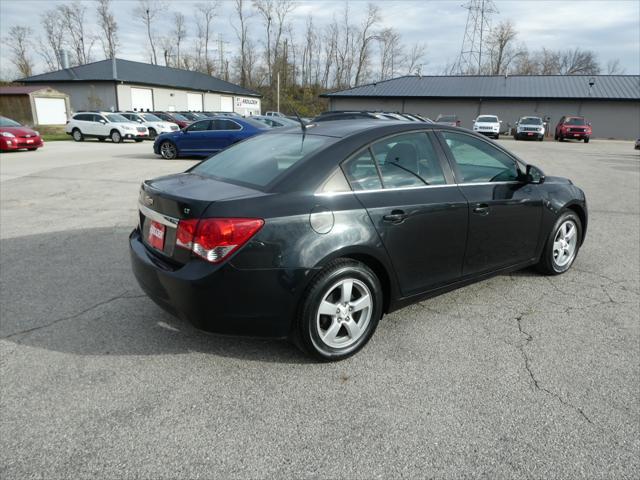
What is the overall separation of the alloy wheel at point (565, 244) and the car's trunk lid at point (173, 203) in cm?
340

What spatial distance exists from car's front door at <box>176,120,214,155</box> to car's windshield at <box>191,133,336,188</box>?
12630 mm

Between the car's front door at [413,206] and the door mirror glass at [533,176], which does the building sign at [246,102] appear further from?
the car's front door at [413,206]

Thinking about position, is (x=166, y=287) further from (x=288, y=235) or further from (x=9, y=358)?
(x=9, y=358)

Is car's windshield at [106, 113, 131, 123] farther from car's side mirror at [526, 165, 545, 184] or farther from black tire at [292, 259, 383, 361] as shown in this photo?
black tire at [292, 259, 383, 361]

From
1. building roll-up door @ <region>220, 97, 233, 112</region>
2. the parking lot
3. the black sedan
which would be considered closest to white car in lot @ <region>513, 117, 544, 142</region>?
the parking lot

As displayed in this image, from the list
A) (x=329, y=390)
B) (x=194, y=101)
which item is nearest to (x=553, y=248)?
(x=329, y=390)

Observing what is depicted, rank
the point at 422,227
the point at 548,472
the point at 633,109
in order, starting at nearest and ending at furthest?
1. the point at 548,472
2. the point at 422,227
3. the point at 633,109

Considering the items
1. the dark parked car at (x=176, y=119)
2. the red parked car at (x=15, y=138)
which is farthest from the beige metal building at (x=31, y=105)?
the red parked car at (x=15, y=138)

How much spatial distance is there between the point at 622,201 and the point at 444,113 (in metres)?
40.3

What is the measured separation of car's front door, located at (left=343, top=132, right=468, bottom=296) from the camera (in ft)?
10.3

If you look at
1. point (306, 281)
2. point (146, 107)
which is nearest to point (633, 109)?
point (146, 107)

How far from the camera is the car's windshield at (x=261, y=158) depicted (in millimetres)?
3143

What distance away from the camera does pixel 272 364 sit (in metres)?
3.05

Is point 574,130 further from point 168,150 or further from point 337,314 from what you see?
point 337,314
